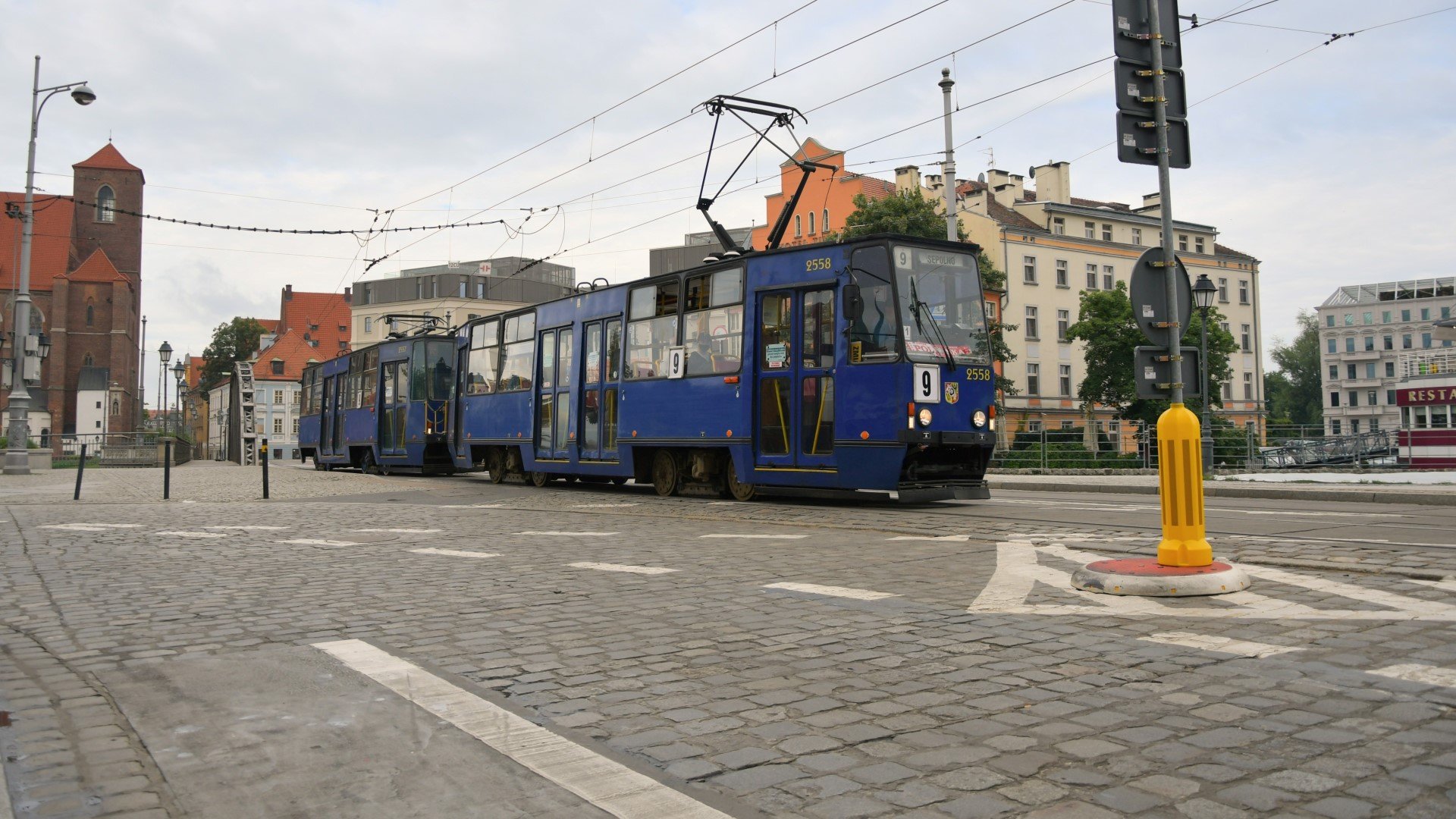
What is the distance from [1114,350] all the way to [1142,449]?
94.6 ft

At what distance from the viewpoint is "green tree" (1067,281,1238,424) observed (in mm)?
52719

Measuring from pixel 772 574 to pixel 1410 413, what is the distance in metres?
35.5

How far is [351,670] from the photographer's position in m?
4.80

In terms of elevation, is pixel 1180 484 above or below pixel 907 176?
below

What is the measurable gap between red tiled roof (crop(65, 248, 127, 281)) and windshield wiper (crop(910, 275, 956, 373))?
8672 cm

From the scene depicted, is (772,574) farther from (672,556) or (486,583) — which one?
(486,583)

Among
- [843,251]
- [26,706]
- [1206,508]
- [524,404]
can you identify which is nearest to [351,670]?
[26,706]

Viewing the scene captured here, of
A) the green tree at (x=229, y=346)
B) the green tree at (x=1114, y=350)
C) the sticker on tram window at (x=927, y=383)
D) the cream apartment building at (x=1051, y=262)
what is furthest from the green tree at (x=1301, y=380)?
the sticker on tram window at (x=927, y=383)

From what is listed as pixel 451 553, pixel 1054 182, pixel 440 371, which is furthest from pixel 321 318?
pixel 451 553

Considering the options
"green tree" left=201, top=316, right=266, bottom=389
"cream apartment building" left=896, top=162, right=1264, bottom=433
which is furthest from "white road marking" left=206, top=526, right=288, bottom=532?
"green tree" left=201, top=316, right=266, bottom=389

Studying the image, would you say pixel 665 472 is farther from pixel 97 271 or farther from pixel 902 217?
pixel 97 271

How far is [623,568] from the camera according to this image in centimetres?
827

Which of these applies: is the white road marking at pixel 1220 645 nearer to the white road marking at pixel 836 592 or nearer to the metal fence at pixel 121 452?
the white road marking at pixel 836 592

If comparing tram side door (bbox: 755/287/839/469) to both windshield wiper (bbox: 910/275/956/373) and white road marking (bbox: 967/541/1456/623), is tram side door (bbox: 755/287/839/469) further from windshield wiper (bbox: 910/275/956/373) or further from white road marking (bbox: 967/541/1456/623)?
white road marking (bbox: 967/541/1456/623)
